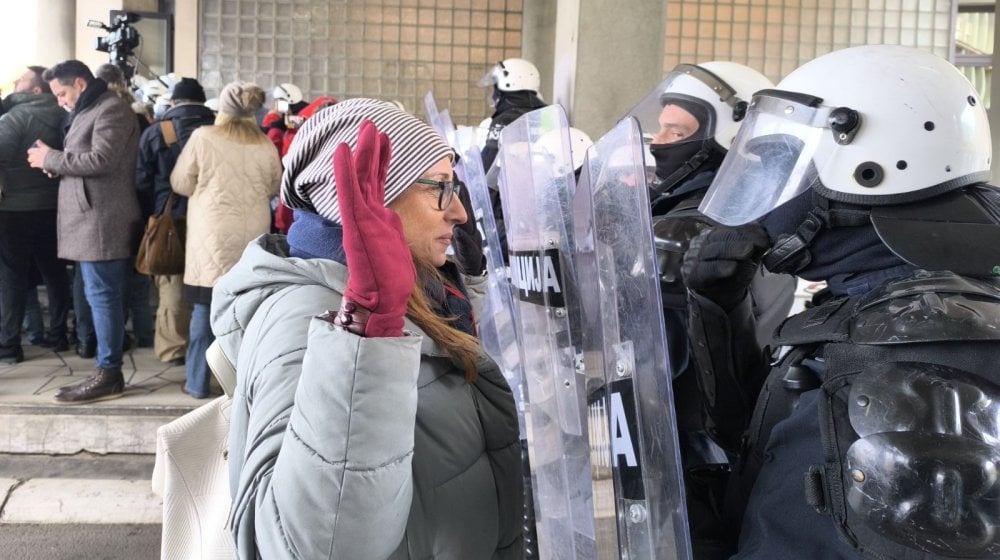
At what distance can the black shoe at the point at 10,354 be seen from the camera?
4375 mm

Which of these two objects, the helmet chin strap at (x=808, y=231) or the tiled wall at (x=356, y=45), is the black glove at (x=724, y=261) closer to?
the helmet chin strap at (x=808, y=231)

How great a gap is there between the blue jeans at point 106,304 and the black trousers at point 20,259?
629mm

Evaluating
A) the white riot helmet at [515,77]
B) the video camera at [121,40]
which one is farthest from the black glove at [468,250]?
the video camera at [121,40]

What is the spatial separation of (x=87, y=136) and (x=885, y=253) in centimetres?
358

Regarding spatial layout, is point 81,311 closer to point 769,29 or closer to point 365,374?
point 365,374

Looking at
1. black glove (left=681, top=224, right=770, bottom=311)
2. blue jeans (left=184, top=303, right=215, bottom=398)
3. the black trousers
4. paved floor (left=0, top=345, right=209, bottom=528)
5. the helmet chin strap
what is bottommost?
paved floor (left=0, top=345, right=209, bottom=528)

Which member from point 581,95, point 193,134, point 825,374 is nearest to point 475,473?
point 825,374

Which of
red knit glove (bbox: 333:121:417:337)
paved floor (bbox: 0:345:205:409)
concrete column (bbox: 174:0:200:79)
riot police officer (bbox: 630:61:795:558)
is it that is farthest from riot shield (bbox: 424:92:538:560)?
concrete column (bbox: 174:0:200:79)

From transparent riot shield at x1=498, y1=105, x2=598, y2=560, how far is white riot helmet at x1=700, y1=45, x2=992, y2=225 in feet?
1.05

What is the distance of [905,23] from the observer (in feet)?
24.1

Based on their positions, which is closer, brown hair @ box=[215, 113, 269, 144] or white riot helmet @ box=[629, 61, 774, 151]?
white riot helmet @ box=[629, 61, 774, 151]

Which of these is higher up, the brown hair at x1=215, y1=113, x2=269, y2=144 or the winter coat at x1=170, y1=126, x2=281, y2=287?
the brown hair at x1=215, y1=113, x2=269, y2=144

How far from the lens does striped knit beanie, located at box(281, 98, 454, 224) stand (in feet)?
3.98

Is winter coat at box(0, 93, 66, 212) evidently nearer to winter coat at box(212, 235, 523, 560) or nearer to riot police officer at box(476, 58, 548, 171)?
riot police officer at box(476, 58, 548, 171)
